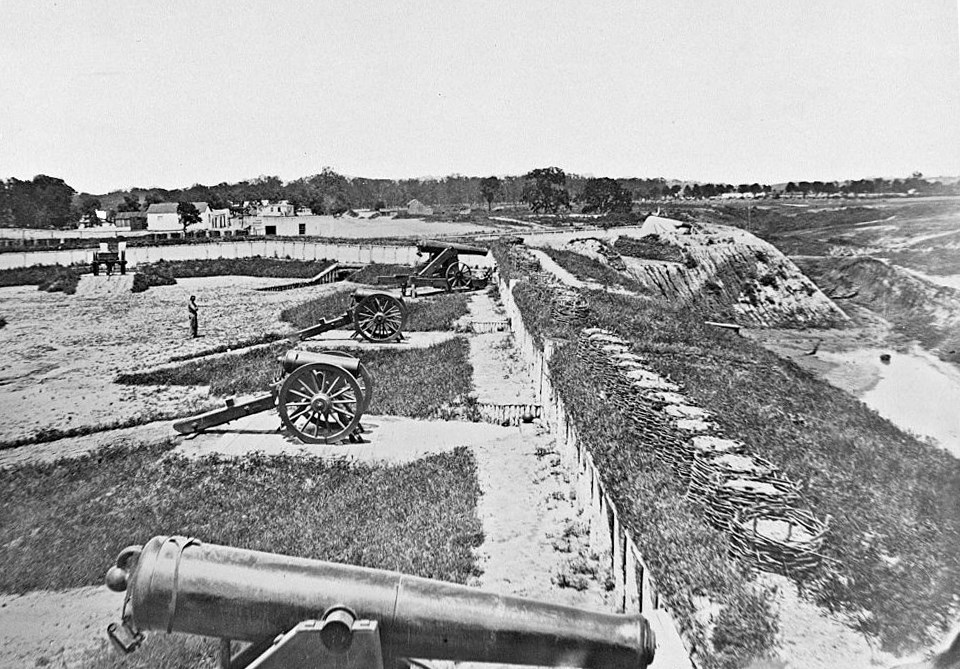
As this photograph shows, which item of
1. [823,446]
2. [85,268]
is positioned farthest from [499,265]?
[823,446]

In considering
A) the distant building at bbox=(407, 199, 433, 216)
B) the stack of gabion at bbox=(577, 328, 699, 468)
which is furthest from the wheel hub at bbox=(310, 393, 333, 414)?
the distant building at bbox=(407, 199, 433, 216)

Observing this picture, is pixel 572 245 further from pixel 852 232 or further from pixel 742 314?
pixel 852 232

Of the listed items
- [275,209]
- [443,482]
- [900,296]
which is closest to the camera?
[443,482]

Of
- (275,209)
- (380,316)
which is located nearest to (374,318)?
(380,316)

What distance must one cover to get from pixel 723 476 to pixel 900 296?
373 inches

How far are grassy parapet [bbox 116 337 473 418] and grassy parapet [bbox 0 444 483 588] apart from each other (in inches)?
56.0

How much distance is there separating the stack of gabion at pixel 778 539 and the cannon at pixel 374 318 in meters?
6.51

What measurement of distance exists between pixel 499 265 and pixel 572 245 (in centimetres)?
1088

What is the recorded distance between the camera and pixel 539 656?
271cm

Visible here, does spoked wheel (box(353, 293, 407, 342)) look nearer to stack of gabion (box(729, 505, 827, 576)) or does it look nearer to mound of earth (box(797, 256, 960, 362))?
stack of gabion (box(729, 505, 827, 576))

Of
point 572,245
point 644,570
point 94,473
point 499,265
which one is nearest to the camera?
point 644,570

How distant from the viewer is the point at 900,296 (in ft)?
39.7

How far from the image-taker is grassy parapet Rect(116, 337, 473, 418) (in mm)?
6980

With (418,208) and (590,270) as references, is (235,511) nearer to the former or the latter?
(590,270)
